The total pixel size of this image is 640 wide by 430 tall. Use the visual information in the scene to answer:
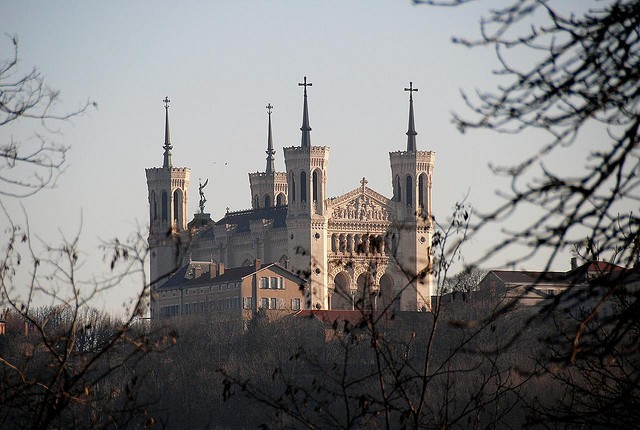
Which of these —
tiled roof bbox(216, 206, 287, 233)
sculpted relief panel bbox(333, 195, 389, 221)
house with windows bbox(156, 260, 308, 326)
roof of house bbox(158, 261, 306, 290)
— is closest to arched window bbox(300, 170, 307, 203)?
tiled roof bbox(216, 206, 287, 233)

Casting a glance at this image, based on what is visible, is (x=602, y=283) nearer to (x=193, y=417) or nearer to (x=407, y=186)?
(x=193, y=417)

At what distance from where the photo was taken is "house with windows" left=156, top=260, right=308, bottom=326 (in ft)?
331

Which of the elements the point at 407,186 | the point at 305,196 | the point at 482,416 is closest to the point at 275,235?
the point at 305,196

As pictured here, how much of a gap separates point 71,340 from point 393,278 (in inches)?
3892

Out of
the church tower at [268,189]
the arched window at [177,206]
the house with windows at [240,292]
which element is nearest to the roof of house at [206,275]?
the house with windows at [240,292]

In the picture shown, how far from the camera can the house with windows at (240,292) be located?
10081 centimetres

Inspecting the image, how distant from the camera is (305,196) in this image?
110 metres

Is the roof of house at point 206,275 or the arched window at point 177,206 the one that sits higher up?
the arched window at point 177,206

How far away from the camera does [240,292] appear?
100938 mm

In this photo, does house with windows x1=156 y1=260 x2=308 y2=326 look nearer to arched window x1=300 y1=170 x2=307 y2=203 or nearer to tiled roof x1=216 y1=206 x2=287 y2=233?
tiled roof x1=216 y1=206 x2=287 y2=233

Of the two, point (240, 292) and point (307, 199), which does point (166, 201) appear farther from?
point (240, 292)

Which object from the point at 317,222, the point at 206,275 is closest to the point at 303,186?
the point at 317,222

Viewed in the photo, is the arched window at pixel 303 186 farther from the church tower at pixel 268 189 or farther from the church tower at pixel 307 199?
the church tower at pixel 268 189

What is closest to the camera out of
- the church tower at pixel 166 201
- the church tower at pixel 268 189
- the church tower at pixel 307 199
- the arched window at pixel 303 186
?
the church tower at pixel 307 199
